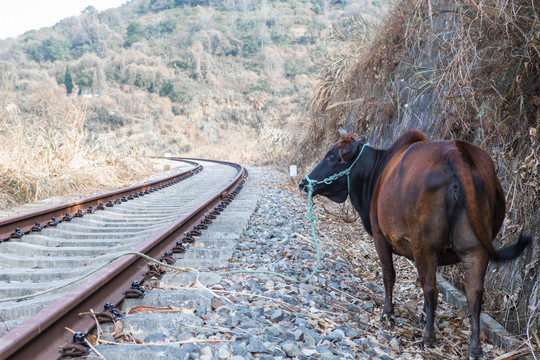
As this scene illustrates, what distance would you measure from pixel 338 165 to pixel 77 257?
2.73m

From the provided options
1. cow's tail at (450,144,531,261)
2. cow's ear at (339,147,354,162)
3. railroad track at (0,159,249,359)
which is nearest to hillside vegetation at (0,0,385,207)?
railroad track at (0,159,249,359)

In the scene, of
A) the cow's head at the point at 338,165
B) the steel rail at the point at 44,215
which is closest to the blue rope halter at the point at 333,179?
the cow's head at the point at 338,165

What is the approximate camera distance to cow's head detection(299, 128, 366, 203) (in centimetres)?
442

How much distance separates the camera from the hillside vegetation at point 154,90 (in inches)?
443

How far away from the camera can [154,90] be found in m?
61.6

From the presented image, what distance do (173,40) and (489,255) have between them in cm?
8403

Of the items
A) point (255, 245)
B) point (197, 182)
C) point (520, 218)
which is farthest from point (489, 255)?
point (197, 182)

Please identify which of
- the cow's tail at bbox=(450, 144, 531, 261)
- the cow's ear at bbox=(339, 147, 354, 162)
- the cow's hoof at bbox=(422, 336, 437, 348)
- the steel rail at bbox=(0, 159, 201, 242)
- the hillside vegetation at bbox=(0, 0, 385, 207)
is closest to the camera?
the cow's tail at bbox=(450, 144, 531, 261)

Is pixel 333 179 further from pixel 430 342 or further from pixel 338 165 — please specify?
pixel 430 342

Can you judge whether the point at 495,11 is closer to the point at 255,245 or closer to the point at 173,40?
the point at 255,245

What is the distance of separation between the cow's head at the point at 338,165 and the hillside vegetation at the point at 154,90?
262 inches

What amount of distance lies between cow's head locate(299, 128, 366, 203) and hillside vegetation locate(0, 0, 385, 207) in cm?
665

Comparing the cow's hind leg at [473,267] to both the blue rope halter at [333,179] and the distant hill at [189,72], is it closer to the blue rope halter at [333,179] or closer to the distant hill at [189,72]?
the blue rope halter at [333,179]

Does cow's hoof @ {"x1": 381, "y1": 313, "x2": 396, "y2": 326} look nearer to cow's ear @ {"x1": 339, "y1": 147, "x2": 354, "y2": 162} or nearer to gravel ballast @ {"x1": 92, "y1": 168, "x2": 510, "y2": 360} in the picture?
gravel ballast @ {"x1": 92, "y1": 168, "x2": 510, "y2": 360}
